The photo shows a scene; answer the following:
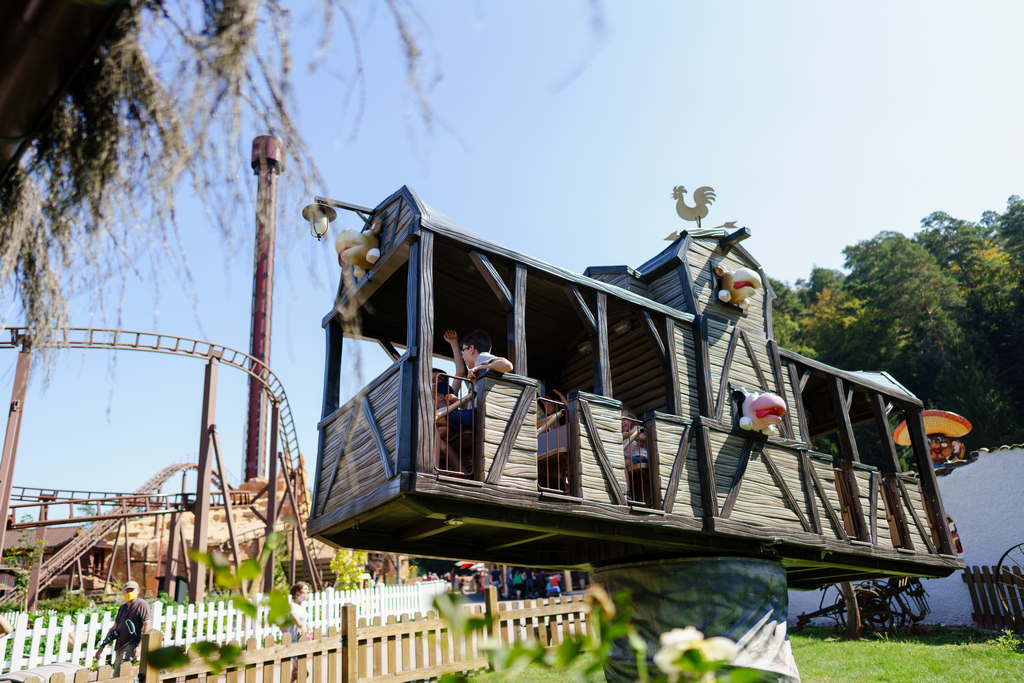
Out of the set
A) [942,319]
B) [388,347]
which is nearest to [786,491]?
[388,347]

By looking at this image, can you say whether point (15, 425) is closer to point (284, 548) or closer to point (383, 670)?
point (383, 670)

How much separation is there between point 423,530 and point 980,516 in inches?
556

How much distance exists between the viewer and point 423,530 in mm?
5508

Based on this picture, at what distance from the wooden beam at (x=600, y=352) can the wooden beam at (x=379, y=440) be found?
1851 mm

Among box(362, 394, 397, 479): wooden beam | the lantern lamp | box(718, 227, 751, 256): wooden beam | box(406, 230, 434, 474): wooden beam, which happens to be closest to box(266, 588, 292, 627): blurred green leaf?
the lantern lamp

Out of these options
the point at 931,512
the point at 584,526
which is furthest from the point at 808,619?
the point at 584,526

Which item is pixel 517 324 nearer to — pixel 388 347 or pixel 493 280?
pixel 493 280

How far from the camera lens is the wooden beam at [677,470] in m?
5.64

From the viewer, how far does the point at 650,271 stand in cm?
775

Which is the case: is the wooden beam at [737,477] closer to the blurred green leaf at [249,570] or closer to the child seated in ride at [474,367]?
the child seated in ride at [474,367]

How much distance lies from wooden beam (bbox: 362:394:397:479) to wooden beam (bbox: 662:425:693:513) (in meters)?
2.42

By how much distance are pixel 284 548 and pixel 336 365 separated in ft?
77.2

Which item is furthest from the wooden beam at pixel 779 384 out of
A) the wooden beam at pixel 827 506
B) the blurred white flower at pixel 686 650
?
the blurred white flower at pixel 686 650

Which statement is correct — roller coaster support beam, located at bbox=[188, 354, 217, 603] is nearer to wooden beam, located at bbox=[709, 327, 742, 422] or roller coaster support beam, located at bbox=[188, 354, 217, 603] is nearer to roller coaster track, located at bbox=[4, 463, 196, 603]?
roller coaster track, located at bbox=[4, 463, 196, 603]
